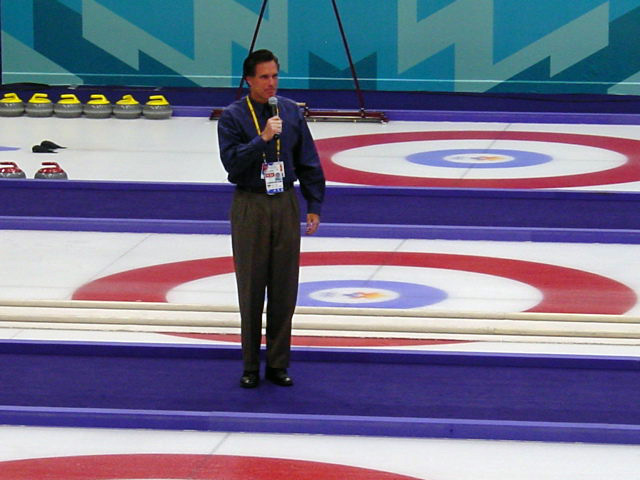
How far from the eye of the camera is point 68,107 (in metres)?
11.3

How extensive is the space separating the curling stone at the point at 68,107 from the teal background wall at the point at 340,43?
40.8 inches

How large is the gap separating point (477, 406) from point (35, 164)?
5.08m

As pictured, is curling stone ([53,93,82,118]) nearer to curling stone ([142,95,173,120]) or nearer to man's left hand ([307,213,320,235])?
curling stone ([142,95,173,120])

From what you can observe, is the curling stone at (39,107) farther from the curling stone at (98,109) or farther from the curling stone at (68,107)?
the curling stone at (98,109)

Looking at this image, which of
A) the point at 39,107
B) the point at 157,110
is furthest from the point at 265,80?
the point at 39,107

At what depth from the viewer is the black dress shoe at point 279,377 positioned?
4809mm

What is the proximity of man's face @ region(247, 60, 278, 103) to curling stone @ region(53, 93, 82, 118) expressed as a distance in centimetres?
685

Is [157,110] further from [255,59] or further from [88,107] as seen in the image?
[255,59]

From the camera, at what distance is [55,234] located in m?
7.43

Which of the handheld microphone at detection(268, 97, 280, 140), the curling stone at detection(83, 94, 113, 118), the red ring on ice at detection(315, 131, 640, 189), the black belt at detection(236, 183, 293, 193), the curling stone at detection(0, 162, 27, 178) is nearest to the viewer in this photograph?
the handheld microphone at detection(268, 97, 280, 140)

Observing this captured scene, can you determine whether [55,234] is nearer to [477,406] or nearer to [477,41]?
[477,406]

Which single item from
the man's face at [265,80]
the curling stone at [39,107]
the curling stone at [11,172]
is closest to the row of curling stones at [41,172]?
the curling stone at [11,172]

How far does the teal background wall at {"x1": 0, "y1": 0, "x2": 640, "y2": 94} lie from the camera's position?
1184 centimetres

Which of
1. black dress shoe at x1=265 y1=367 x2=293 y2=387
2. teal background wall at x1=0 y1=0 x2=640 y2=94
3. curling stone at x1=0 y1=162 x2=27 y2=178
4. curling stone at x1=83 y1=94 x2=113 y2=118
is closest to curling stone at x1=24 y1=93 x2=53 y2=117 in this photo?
curling stone at x1=83 y1=94 x2=113 y2=118
